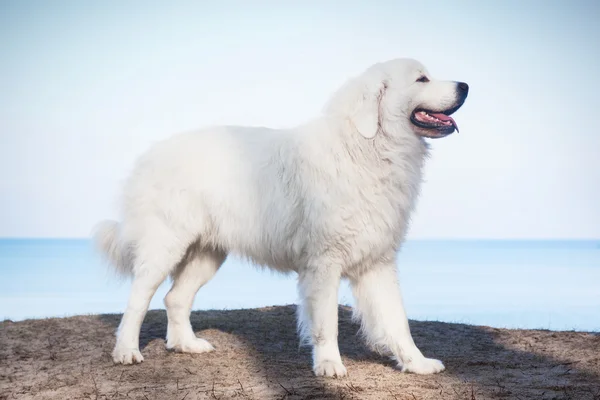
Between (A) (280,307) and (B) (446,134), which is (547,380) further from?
(A) (280,307)

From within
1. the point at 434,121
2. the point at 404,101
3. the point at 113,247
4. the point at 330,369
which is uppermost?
the point at 404,101

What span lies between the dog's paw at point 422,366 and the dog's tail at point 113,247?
2483 millimetres

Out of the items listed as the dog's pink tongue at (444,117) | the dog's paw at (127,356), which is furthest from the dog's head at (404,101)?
the dog's paw at (127,356)

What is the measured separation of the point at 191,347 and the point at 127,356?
23.8 inches

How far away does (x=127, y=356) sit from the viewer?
541 cm

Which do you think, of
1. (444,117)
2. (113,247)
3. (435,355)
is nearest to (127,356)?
(113,247)

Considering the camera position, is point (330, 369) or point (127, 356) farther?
point (127, 356)

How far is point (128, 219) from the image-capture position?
18.9 ft

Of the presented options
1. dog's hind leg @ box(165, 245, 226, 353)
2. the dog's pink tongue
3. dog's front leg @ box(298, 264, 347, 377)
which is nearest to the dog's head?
the dog's pink tongue

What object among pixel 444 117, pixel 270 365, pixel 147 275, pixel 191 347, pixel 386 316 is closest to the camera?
pixel 444 117

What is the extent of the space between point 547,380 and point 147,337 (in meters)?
3.82

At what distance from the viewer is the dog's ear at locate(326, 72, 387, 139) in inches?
189

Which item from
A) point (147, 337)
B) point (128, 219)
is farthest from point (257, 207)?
point (147, 337)

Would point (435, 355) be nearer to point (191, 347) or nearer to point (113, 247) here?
point (191, 347)
